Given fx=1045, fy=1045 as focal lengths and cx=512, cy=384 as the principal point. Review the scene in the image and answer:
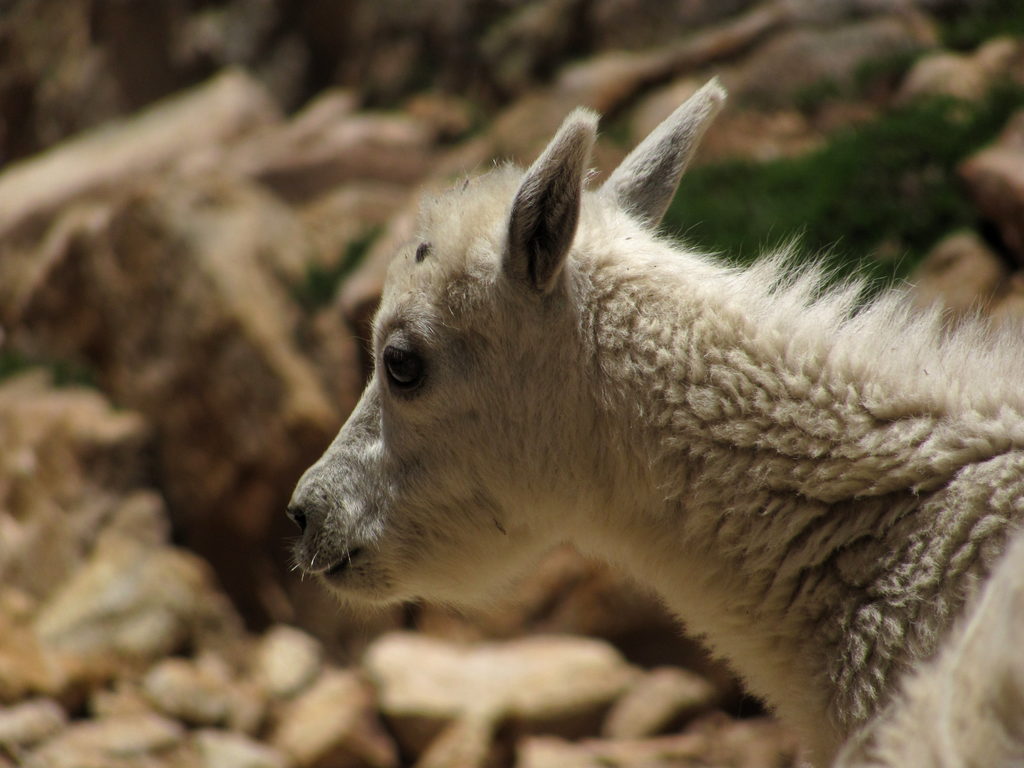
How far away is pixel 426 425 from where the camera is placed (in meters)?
3.17

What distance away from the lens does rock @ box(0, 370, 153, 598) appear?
8.71 metres

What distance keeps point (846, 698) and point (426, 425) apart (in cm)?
140

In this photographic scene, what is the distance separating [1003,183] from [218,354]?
6.12 meters

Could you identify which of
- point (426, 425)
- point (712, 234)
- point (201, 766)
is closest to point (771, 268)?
point (426, 425)

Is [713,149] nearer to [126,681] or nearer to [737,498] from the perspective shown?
[126,681]

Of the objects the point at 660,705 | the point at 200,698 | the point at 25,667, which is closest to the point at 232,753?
the point at 200,698

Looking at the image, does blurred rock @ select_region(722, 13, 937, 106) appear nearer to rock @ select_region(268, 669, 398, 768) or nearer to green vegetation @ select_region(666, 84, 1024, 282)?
green vegetation @ select_region(666, 84, 1024, 282)

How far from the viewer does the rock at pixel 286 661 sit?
794 centimetres

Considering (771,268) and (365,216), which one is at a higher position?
(771,268)

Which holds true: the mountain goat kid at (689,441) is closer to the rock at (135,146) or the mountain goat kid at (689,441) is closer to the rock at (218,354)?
the rock at (218,354)

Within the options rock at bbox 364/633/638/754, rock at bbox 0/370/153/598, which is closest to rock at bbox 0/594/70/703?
rock at bbox 0/370/153/598

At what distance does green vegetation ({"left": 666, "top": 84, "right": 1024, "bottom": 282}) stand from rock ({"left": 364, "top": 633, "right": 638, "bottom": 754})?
2.86 metres

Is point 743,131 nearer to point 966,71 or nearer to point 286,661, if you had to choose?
point 966,71

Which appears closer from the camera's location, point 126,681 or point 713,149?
point 126,681
